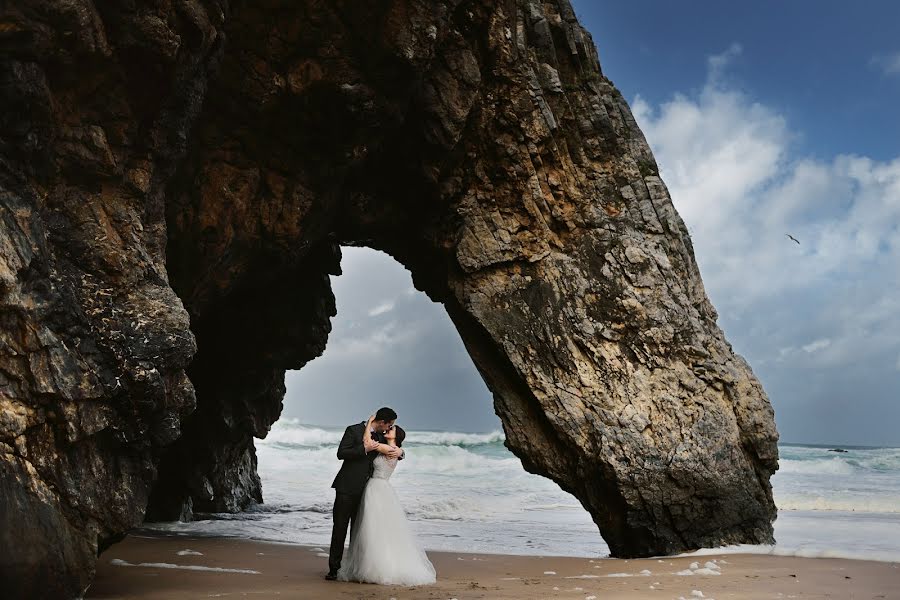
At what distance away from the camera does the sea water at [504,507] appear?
41.2 ft

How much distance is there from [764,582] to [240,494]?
13653 millimetres

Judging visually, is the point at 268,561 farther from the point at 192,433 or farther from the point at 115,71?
the point at 192,433

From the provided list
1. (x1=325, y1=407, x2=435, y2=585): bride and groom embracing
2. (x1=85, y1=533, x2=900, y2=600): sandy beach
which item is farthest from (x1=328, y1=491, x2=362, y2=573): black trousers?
(x1=85, y1=533, x2=900, y2=600): sandy beach

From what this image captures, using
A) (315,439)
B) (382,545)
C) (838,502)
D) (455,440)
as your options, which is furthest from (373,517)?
(455,440)

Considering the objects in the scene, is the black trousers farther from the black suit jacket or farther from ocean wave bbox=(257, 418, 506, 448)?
ocean wave bbox=(257, 418, 506, 448)

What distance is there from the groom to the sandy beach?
0.42 metres

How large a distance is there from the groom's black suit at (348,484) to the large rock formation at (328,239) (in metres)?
1.70

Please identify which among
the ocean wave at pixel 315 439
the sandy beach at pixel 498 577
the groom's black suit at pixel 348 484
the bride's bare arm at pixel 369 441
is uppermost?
the ocean wave at pixel 315 439

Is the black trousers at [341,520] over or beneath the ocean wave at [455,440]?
beneath

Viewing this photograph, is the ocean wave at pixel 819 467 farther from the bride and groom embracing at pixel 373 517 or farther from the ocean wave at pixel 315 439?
the bride and groom embracing at pixel 373 517

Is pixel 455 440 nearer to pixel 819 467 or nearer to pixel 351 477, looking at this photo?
pixel 819 467

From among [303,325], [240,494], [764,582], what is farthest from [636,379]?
[240,494]

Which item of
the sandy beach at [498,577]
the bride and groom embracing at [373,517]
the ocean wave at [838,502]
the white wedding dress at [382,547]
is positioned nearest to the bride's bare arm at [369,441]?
the bride and groom embracing at [373,517]

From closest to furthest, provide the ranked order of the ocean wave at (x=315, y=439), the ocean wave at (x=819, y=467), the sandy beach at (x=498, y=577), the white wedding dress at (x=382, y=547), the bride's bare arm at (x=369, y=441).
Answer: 1. the sandy beach at (x=498, y=577)
2. the white wedding dress at (x=382, y=547)
3. the bride's bare arm at (x=369, y=441)
4. the ocean wave at (x=819, y=467)
5. the ocean wave at (x=315, y=439)
